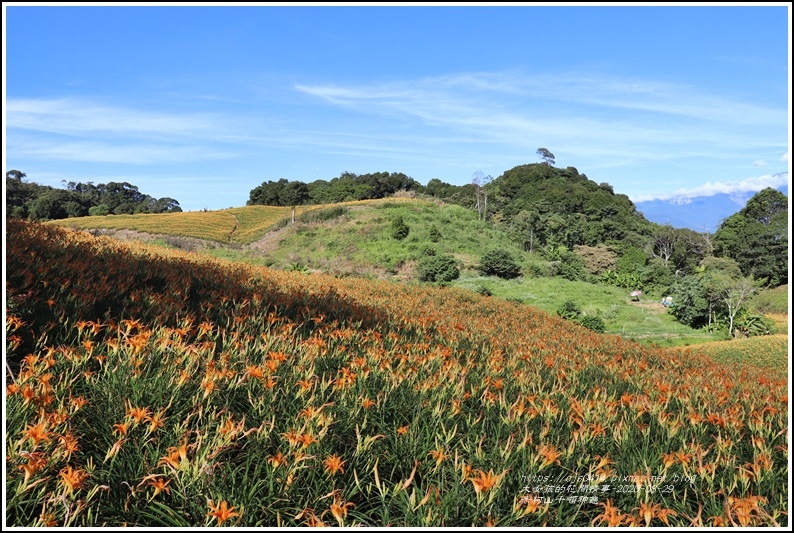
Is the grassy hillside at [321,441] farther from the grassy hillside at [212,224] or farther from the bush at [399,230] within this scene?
the grassy hillside at [212,224]

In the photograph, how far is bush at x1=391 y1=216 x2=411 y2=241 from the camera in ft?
90.4

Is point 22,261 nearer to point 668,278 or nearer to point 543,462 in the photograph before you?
point 543,462

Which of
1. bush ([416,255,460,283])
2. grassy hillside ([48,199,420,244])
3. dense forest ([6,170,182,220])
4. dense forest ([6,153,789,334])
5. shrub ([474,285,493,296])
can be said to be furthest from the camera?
dense forest ([6,170,182,220])

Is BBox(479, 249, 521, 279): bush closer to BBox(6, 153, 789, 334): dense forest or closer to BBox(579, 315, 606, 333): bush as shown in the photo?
BBox(6, 153, 789, 334): dense forest

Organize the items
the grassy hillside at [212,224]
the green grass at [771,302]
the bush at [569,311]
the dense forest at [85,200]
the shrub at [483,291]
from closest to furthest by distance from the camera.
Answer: the shrub at [483,291]
the bush at [569,311]
the green grass at [771,302]
the grassy hillside at [212,224]
the dense forest at [85,200]

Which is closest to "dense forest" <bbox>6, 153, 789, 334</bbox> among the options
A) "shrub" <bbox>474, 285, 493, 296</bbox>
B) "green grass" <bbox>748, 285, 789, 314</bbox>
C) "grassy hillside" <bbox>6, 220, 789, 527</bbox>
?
"green grass" <bbox>748, 285, 789, 314</bbox>

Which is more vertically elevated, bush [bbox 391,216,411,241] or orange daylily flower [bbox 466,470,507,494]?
bush [bbox 391,216,411,241]

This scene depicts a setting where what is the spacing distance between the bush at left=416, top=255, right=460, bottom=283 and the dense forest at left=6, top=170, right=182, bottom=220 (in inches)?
1148

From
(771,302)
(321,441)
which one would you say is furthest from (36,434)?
(771,302)

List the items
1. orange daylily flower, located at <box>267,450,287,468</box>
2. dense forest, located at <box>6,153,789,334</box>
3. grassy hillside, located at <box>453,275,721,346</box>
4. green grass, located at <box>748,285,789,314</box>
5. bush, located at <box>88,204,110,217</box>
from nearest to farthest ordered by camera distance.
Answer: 1. orange daylily flower, located at <box>267,450,287,468</box>
2. grassy hillside, located at <box>453,275,721,346</box>
3. dense forest, located at <box>6,153,789,334</box>
4. green grass, located at <box>748,285,789,314</box>
5. bush, located at <box>88,204,110,217</box>

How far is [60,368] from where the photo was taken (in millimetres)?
2381

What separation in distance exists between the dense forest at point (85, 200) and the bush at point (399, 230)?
26.0 m

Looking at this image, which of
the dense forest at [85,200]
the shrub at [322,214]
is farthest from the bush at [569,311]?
the dense forest at [85,200]

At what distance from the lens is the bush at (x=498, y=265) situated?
23.5 metres
